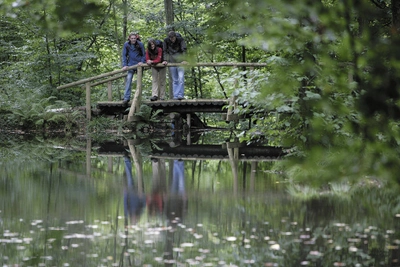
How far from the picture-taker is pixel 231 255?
208 inches

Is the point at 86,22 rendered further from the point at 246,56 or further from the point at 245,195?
the point at 246,56

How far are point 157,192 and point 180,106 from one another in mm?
10944

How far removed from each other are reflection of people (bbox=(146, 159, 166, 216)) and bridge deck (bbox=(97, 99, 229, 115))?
21.0 feet

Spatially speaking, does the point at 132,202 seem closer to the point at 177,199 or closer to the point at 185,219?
the point at 177,199

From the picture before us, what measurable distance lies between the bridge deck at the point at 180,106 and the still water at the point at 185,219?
6.82 m

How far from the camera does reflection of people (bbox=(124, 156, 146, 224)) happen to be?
7.14 metres

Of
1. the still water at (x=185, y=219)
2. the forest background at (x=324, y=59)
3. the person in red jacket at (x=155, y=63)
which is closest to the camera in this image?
the forest background at (x=324, y=59)

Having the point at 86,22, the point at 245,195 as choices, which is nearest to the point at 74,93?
the point at 245,195

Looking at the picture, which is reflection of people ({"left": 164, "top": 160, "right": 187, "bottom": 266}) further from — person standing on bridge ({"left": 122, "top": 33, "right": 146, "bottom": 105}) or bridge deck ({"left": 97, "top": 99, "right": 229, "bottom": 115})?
person standing on bridge ({"left": 122, "top": 33, "right": 146, "bottom": 105})

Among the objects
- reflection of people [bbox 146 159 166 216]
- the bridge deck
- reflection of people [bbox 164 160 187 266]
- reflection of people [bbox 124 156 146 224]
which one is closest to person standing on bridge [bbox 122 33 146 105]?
the bridge deck

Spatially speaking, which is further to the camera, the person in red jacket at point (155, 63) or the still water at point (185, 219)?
the person in red jacket at point (155, 63)

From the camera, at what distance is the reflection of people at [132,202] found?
714cm

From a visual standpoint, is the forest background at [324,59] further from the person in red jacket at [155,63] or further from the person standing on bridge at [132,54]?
the person standing on bridge at [132,54]

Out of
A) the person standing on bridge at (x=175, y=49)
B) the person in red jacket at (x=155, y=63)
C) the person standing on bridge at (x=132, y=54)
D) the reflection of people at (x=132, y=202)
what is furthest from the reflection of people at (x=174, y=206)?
the person standing on bridge at (x=132, y=54)
